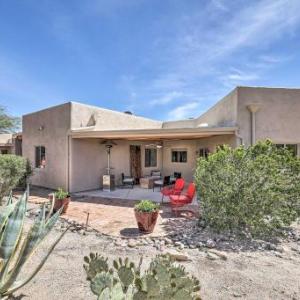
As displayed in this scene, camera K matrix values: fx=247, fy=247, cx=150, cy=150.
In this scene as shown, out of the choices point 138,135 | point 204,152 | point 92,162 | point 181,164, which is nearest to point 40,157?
point 92,162

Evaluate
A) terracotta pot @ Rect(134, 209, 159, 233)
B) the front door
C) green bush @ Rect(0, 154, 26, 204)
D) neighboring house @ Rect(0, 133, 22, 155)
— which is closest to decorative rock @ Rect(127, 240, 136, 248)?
terracotta pot @ Rect(134, 209, 159, 233)

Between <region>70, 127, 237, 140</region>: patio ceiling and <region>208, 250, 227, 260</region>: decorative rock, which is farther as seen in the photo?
<region>70, 127, 237, 140</region>: patio ceiling

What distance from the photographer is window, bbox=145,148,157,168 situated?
60.7ft

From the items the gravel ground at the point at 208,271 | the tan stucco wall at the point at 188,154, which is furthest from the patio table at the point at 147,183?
the gravel ground at the point at 208,271

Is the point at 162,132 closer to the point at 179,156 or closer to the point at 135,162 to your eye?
the point at 135,162

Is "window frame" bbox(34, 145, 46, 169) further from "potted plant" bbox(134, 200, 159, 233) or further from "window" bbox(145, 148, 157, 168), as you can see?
"potted plant" bbox(134, 200, 159, 233)

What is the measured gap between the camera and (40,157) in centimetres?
1572

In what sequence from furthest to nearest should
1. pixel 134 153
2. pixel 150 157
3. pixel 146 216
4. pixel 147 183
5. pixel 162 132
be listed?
pixel 150 157, pixel 134 153, pixel 147 183, pixel 162 132, pixel 146 216

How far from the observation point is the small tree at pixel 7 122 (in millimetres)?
26275

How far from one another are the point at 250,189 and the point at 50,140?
11802mm

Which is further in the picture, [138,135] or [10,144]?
[10,144]

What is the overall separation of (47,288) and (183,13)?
9.47m

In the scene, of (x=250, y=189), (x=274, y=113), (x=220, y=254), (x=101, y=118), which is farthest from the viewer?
(x=101, y=118)

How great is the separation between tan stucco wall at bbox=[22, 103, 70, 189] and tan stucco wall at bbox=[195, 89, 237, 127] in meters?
8.19
